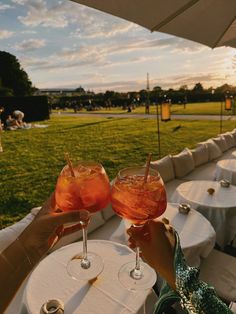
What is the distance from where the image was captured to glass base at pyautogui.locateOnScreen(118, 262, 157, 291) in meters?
1.62

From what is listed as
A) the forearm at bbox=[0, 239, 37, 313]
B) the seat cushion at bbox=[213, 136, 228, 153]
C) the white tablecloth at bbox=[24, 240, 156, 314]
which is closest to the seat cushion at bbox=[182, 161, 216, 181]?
the seat cushion at bbox=[213, 136, 228, 153]

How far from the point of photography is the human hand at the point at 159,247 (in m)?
1.10

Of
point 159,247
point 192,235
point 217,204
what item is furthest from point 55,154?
point 159,247

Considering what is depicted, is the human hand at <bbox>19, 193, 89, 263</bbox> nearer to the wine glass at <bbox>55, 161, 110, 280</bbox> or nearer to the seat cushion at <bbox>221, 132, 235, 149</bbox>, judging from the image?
the wine glass at <bbox>55, 161, 110, 280</bbox>

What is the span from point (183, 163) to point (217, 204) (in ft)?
8.17

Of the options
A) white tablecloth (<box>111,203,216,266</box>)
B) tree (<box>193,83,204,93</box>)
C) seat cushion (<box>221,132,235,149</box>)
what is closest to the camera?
white tablecloth (<box>111,203,216,266</box>)

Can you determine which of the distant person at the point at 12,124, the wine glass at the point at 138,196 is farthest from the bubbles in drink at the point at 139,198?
the distant person at the point at 12,124

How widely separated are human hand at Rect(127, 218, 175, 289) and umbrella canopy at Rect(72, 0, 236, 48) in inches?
90.4

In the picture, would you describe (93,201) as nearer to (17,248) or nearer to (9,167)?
(17,248)

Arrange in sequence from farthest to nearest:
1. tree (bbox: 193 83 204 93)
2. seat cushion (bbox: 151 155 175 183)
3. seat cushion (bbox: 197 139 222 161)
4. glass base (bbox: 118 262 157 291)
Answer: tree (bbox: 193 83 204 93)
seat cushion (bbox: 197 139 222 161)
seat cushion (bbox: 151 155 175 183)
glass base (bbox: 118 262 157 291)

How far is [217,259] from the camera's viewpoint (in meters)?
3.08

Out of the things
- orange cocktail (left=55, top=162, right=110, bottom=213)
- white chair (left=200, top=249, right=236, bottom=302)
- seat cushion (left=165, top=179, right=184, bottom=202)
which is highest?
orange cocktail (left=55, top=162, right=110, bottom=213)

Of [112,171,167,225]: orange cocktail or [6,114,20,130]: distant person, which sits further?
[6,114,20,130]: distant person

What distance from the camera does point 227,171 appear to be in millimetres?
5293
